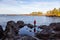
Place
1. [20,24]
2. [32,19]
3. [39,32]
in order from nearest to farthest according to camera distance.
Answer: [32,19], [39,32], [20,24]

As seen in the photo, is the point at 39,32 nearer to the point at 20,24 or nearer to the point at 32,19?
the point at 32,19

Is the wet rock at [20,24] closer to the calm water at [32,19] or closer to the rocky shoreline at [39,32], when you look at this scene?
the rocky shoreline at [39,32]

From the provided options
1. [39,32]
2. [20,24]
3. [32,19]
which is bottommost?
[39,32]

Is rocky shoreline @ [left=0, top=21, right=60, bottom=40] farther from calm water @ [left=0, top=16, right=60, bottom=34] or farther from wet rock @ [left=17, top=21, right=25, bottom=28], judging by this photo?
calm water @ [left=0, top=16, right=60, bottom=34]

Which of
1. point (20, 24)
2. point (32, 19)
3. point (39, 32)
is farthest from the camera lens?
point (20, 24)

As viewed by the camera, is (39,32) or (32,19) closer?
(32,19)

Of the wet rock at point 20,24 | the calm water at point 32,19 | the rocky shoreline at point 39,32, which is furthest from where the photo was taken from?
the wet rock at point 20,24

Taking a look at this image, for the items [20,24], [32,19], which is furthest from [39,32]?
[20,24]

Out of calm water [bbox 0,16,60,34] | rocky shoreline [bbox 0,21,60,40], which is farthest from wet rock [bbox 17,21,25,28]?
calm water [bbox 0,16,60,34]

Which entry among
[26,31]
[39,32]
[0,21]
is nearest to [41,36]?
[39,32]

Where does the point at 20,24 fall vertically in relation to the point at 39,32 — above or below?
above

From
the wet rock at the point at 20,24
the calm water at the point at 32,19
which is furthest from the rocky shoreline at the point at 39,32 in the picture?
the calm water at the point at 32,19

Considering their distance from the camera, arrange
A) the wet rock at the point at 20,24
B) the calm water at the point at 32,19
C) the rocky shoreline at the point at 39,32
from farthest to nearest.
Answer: the wet rock at the point at 20,24 → the calm water at the point at 32,19 → the rocky shoreline at the point at 39,32

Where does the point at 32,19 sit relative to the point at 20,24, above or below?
above
